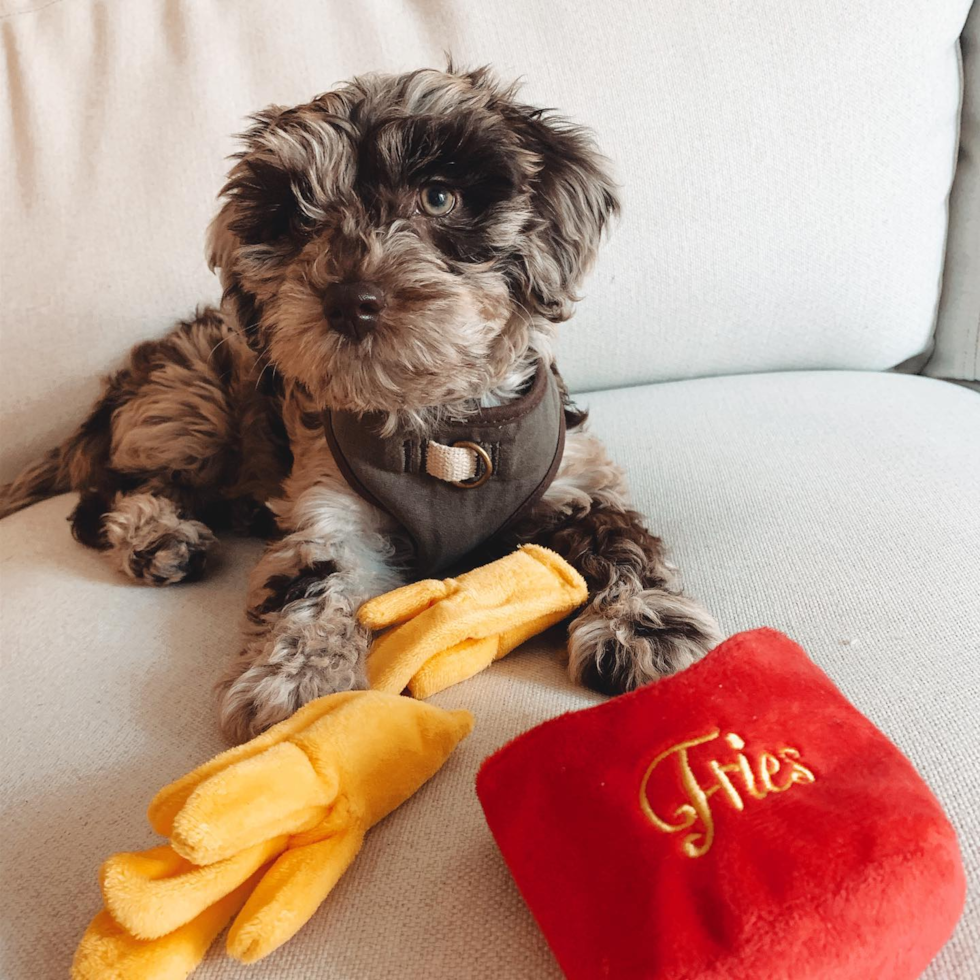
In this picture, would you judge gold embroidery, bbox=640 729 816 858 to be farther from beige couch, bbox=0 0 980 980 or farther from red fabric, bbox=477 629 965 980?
beige couch, bbox=0 0 980 980

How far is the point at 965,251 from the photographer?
82.8 inches

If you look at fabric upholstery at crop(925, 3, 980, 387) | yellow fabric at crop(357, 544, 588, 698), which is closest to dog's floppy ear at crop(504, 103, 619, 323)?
yellow fabric at crop(357, 544, 588, 698)

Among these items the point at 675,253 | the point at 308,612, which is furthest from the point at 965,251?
the point at 308,612

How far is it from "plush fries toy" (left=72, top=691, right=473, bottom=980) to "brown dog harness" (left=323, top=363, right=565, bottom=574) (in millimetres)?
480

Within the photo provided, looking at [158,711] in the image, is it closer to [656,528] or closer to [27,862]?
[27,862]

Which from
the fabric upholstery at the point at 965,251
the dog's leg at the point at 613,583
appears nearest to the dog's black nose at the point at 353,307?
the dog's leg at the point at 613,583

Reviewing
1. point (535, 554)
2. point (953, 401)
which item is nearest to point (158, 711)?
point (535, 554)

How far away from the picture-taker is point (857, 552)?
133 cm

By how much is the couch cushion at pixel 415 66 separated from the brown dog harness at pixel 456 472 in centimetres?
73

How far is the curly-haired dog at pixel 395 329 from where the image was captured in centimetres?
119

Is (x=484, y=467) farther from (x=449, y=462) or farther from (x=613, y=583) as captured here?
(x=613, y=583)

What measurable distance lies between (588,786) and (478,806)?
0.57ft

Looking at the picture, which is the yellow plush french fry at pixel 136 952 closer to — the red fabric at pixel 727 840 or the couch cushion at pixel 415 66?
the red fabric at pixel 727 840

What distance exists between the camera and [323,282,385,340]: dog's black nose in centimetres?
118
